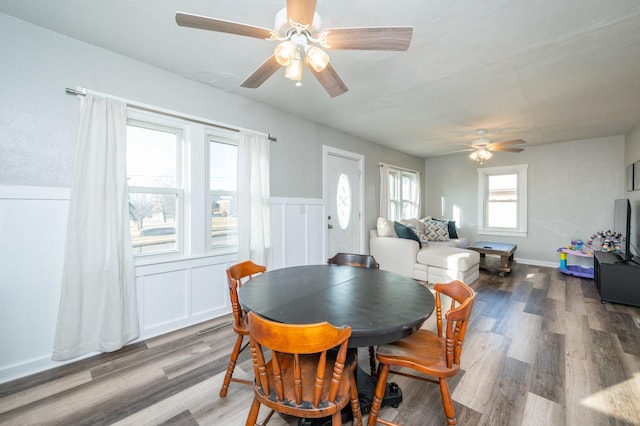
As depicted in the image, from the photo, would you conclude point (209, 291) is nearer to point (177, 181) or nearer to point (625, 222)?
point (177, 181)

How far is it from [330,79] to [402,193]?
4646mm

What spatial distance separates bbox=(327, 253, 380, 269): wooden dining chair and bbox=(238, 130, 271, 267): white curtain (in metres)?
1.02

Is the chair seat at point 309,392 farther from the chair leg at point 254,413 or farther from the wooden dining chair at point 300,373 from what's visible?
the chair leg at point 254,413

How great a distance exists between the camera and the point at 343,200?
4547mm

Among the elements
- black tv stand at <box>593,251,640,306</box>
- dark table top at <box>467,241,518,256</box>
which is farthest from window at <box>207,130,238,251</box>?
black tv stand at <box>593,251,640,306</box>

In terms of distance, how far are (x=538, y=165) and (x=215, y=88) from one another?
20.2 ft

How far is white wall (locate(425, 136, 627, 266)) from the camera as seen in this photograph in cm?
472

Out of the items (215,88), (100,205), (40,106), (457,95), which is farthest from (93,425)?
(457,95)

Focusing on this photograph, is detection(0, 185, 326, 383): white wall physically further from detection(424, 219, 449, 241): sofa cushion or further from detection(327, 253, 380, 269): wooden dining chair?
detection(424, 219, 449, 241): sofa cushion

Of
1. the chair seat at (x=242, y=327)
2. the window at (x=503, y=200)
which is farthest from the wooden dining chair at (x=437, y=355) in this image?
the window at (x=503, y=200)

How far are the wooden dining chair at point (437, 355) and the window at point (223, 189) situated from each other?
7.26ft

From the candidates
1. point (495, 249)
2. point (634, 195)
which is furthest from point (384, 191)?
point (634, 195)

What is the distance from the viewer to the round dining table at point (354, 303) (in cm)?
116

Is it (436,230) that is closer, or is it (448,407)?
(448,407)
